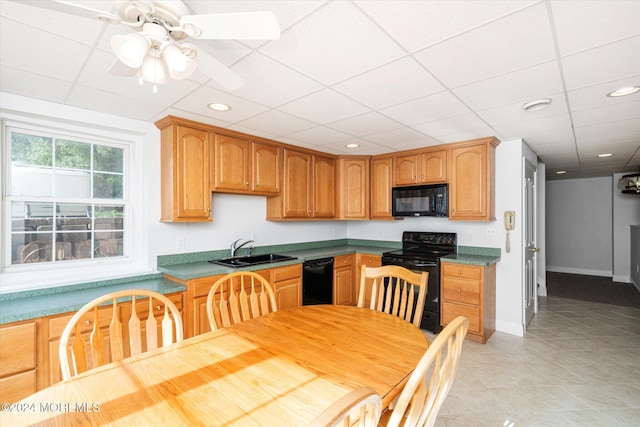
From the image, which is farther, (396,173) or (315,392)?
(396,173)

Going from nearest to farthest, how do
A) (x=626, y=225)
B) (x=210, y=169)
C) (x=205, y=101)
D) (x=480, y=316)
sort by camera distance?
A: (x=205, y=101) → (x=210, y=169) → (x=480, y=316) → (x=626, y=225)

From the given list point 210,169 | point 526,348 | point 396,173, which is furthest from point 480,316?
point 210,169

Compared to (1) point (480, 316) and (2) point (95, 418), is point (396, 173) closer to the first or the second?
(1) point (480, 316)

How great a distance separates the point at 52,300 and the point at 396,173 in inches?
146

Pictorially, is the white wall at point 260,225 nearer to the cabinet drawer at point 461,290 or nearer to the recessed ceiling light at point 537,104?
the cabinet drawer at point 461,290

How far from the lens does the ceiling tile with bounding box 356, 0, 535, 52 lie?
1.23m

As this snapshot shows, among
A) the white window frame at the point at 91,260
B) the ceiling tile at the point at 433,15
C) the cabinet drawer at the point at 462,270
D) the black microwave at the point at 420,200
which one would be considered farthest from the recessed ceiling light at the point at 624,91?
the white window frame at the point at 91,260

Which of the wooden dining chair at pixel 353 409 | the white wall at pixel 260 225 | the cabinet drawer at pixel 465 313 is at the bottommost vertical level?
the cabinet drawer at pixel 465 313

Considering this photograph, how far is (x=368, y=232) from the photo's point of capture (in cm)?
495

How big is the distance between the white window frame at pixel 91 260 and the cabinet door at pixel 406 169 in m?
3.00

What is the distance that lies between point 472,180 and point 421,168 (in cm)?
64

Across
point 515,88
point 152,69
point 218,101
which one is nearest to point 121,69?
point 152,69

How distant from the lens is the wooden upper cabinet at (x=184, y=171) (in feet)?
9.07

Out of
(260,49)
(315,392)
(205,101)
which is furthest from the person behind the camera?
(205,101)
